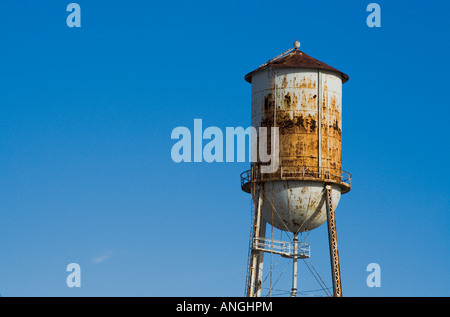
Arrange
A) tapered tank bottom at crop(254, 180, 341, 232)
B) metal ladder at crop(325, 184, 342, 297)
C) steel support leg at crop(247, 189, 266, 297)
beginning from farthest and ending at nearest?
steel support leg at crop(247, 189, 266, 297)
tapered tank bottom at crop(254, 180, 341, 232)
metal ladder at crop(325, 184, 342, 297)

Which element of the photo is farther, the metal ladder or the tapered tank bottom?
→ the tapered tank bottom

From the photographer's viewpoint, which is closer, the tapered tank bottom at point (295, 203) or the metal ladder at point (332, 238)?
the metal ladder at point (332, 238)

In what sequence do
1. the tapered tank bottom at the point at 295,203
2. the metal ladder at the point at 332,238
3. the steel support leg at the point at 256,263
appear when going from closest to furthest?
the metal ladder at the point at 332,238 → the tapered tank bottom at the point at 295,203 → the steel support leg at the point at 256,263

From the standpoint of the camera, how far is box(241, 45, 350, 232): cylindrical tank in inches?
2746

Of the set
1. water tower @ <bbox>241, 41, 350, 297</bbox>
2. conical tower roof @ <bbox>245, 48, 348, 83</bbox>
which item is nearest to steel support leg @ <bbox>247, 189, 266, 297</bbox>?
water tower @ <bbox>241, 41, 350, 297</bbox>

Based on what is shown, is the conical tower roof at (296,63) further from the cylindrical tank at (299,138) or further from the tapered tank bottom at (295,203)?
the tapered tank bottom at (295,203)

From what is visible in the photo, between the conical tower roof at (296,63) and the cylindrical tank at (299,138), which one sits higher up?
the conical tower roof at (296,63)

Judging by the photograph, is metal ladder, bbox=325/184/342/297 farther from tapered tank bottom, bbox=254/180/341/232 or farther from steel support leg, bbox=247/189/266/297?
steel support leg, bbox=247/189/266/297

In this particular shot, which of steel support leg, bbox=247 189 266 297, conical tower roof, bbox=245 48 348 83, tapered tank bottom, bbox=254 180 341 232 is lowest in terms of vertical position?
steel support leg, bbox=247 189 266 297

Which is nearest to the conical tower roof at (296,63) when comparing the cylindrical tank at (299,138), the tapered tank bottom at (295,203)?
the cylindrical tank at (299,138)

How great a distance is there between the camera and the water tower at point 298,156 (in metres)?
69.7

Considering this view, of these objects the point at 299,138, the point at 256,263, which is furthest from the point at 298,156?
the point at 256,263
